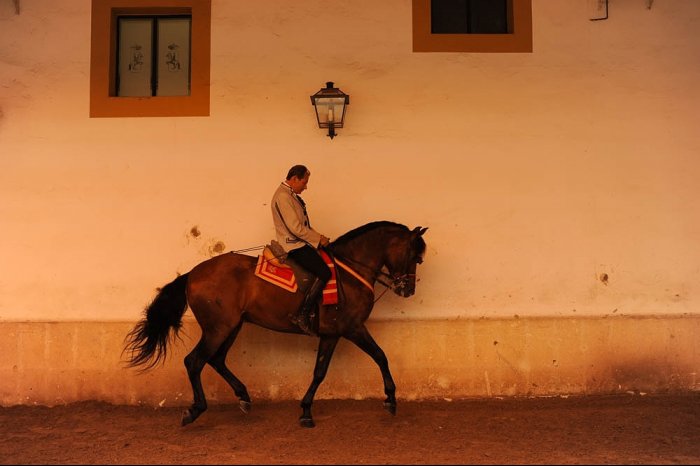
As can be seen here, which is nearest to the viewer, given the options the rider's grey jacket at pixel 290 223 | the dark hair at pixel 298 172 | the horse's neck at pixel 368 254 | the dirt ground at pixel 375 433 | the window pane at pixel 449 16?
the dirt ground at pixel 375 433

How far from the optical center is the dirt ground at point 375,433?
427 cm

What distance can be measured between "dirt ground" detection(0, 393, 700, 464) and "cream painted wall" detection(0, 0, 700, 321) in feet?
3.18

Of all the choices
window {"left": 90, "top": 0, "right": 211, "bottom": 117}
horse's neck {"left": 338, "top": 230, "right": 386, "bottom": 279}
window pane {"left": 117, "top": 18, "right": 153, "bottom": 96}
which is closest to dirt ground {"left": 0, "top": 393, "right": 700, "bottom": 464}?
horse's neck {"left": 338, "top": 230, "right": 386, "bottom": 279}

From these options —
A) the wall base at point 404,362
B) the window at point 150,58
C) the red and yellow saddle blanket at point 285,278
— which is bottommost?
the wall base at point 404,362

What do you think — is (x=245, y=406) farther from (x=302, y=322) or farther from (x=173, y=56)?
(x=173, y=56)

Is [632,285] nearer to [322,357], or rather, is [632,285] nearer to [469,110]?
[469,110]

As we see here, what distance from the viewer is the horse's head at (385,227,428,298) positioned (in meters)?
5.09

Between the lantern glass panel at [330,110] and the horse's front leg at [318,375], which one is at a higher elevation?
the lantern glass panel at [330,110]

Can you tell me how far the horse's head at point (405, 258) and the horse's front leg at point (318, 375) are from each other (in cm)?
80

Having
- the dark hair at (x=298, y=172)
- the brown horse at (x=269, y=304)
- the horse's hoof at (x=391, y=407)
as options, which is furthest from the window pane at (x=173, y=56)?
the horse's hoof at (x=391, y=407)

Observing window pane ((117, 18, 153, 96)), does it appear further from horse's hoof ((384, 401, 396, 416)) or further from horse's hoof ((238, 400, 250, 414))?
horse's hoof ((384, 401, 396, 416))

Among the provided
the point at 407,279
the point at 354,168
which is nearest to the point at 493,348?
the point at 407,279

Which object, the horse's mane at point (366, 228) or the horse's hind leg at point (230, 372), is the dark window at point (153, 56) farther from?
the horse's hind leg at point (230, 372)

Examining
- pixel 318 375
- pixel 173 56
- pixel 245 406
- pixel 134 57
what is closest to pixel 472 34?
pixel 173 56
